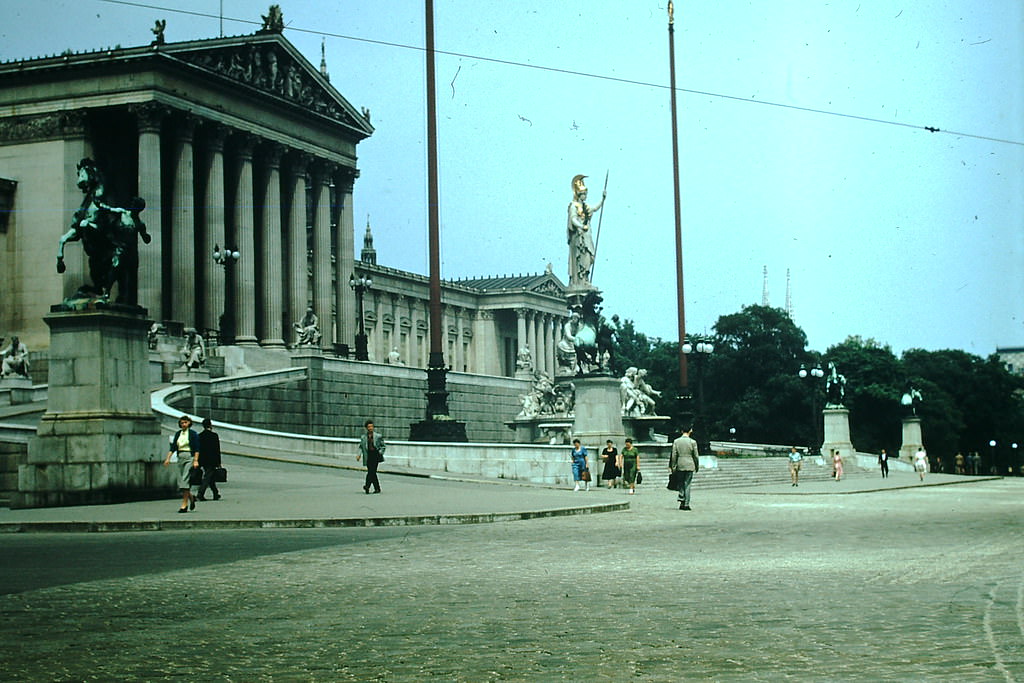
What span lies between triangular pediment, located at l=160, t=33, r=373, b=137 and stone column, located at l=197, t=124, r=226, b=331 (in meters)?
3.24

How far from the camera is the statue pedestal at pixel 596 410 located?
39.2 m

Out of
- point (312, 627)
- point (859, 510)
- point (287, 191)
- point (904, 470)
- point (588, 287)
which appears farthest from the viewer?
point (287, 191)

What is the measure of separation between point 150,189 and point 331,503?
142 feet

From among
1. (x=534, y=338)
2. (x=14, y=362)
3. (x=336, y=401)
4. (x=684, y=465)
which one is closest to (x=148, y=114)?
(x=336, y=401)

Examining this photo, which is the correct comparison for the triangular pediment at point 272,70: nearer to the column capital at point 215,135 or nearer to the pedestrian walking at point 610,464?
the column capital at point 215,135

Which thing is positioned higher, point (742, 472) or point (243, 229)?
point (243, 229)

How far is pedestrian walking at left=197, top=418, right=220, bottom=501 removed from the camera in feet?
80.5

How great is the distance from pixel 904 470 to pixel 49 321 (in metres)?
51.9

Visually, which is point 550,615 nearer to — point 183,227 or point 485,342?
point 183,227

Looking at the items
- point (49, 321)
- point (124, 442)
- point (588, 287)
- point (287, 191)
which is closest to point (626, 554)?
point (124, 442)

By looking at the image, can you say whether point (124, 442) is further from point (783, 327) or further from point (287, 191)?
point (783, 327)

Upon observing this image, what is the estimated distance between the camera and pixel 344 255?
272 feet

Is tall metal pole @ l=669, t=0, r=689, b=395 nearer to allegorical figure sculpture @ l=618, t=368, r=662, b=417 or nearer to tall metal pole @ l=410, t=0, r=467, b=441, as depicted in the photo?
allegorical figure sculpture @ l=618, t=368, r=662, b=417

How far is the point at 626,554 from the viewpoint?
1597 centimetres
